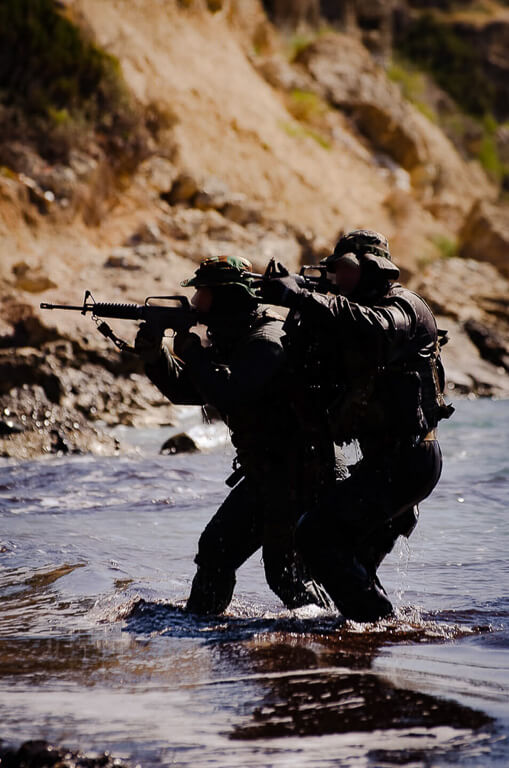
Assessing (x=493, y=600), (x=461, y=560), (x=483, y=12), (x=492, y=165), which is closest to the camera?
(x=493, y=600)

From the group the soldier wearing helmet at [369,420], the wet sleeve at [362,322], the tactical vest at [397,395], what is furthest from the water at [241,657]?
the wet sleeve at [362,322]

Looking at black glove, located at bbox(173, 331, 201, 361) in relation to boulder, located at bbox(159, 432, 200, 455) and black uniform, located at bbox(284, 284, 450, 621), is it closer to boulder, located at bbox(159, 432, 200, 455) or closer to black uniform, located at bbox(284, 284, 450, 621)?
black uniform, located at bbox(284, 284, 450, 621)

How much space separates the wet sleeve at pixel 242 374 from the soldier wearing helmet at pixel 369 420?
20 centimetres

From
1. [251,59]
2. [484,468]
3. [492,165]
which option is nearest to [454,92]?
[492,165]

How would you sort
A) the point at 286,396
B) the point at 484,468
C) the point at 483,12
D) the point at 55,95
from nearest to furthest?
the point at 286,396 < the point at 484,468 < the point at 55,95 < the point at 483,12

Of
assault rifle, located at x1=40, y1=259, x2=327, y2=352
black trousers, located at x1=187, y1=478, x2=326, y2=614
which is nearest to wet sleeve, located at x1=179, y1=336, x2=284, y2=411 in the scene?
assault rifle, located at x1=40, y1=259, x2=327, y2=352

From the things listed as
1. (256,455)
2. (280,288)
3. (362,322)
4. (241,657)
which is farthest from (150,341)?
(241,657)

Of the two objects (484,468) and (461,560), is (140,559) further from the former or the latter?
(484,468)

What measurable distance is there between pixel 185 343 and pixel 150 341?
0.17 metres

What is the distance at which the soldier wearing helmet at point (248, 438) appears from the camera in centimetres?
405

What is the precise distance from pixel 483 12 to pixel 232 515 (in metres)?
37.3

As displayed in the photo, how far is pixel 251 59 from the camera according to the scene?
26391 millimetres

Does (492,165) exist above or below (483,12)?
below

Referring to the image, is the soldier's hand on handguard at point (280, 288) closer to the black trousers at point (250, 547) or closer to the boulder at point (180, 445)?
the black trousers at point (250, 547)
